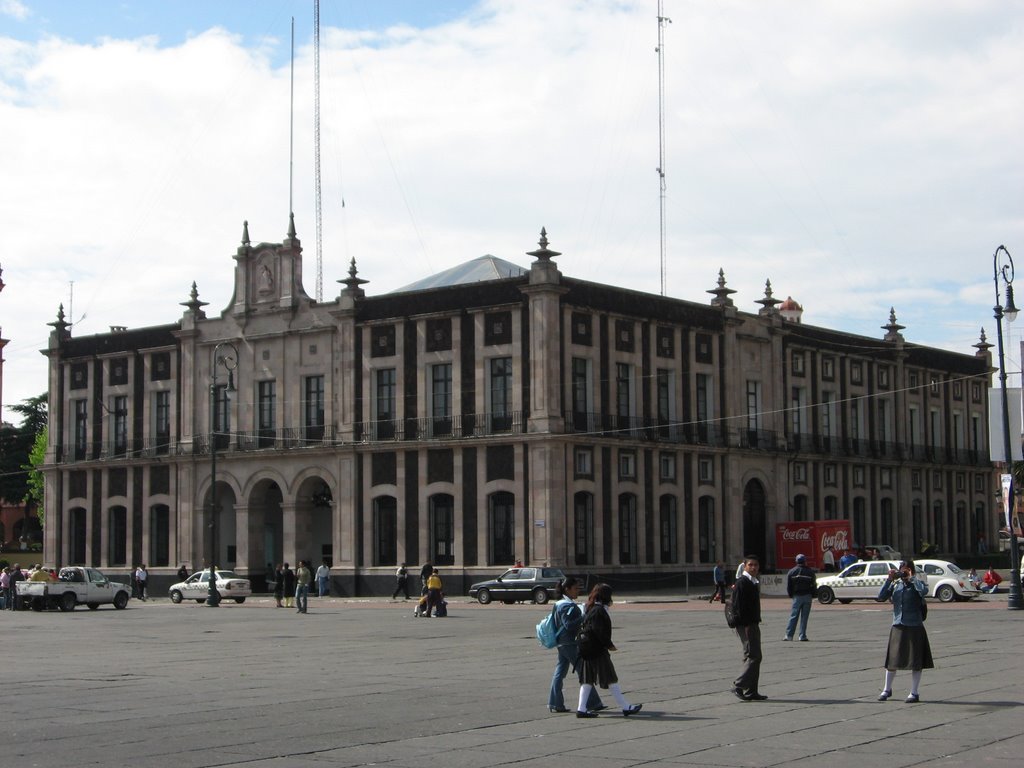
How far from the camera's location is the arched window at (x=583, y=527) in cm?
5467

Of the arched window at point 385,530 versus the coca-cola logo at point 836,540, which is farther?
the coca-cola logo at point 836,540

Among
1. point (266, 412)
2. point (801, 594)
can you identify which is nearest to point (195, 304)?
point (266, 412)

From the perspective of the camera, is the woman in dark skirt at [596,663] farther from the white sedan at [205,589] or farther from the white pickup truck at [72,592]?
the white sedan at [205,589]

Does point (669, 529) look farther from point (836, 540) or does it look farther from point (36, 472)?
point (36, 472)

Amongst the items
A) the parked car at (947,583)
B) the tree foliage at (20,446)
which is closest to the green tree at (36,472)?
the tree foliage at (20,446)

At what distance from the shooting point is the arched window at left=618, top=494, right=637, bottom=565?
56594 millimetres

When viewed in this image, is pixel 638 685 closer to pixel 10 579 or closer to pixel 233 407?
pixel 10 579

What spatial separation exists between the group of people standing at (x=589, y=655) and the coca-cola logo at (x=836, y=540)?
43309mm

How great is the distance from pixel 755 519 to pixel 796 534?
369 cm

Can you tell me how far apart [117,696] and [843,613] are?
81.6 ft

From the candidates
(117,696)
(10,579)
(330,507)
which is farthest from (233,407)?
(117,696)

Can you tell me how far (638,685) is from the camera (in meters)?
19.5

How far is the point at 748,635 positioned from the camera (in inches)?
680

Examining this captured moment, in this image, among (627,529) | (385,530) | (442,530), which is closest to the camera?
(442,530)
